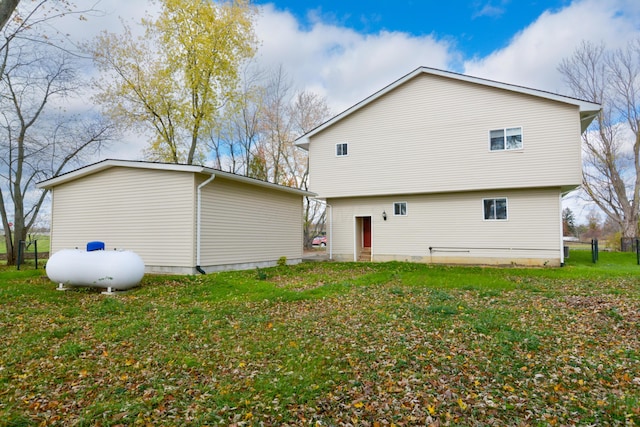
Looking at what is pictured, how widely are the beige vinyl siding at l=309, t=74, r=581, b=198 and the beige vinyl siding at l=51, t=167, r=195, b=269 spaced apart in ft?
25.2

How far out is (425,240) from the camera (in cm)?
1559

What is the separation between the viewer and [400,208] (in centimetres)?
1620

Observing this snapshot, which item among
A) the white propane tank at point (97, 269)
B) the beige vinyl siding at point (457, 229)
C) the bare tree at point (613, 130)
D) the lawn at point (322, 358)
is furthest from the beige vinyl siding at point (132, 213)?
the bare tree at point (613, 130)

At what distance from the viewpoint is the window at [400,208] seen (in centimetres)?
1611

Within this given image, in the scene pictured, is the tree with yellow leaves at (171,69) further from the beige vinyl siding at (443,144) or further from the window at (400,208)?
the window at (400,208)

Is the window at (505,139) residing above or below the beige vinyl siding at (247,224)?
above

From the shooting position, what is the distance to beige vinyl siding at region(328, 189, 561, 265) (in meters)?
13.8

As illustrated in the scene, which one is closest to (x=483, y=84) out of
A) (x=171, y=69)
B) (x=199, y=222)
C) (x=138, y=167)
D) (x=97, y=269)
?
(x=199, y=222)

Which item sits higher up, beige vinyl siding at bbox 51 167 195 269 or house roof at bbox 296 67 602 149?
house roof at bbox 296 67 602 149

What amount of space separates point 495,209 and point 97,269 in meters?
14.0

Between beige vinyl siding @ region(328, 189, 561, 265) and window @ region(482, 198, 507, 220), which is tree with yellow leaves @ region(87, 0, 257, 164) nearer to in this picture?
beige vinyl siding @ region(328, 189, 561, 265)

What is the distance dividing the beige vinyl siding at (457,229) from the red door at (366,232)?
1.12 m

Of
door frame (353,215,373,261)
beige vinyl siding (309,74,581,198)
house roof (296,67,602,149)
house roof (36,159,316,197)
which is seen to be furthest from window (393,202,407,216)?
house roof (36,159,316,197)

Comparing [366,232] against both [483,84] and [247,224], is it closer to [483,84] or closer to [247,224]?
[247,224]
